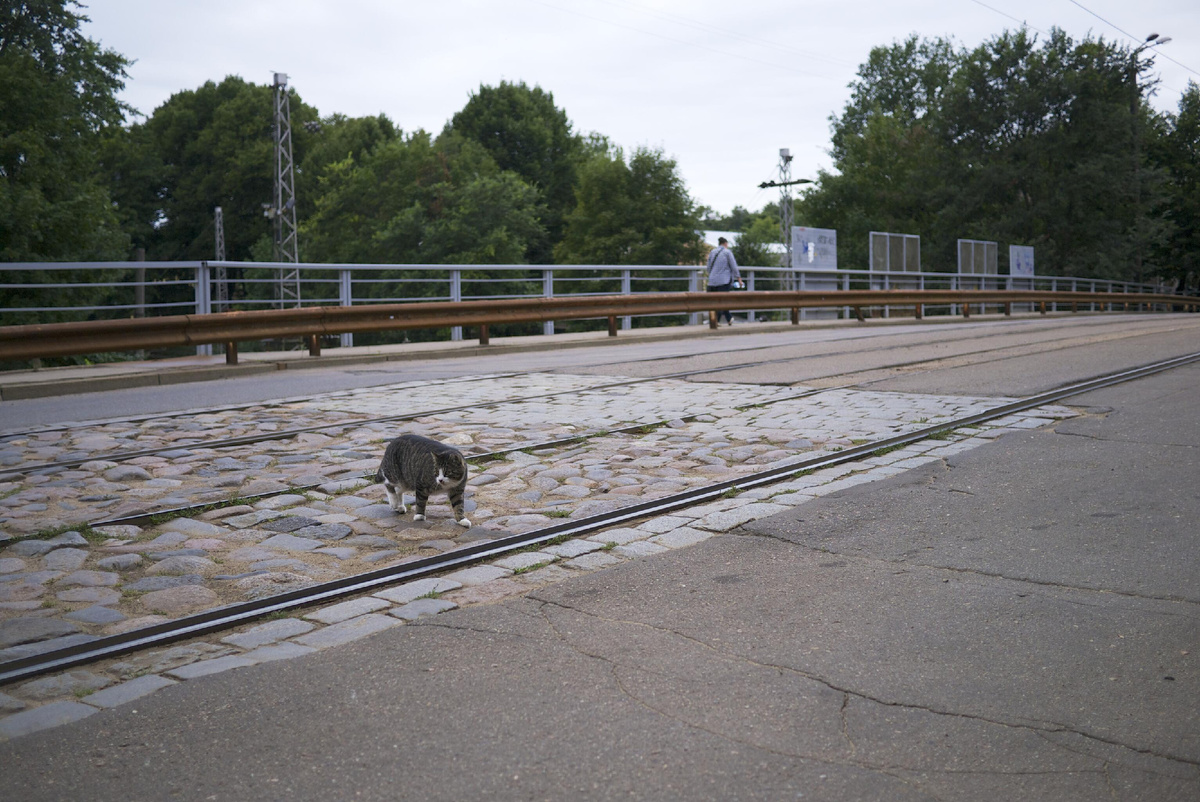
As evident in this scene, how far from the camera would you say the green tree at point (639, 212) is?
66.8 metres

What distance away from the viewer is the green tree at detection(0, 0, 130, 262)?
3428 cm

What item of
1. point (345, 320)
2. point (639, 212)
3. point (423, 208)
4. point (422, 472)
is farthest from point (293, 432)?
point (639, 212)

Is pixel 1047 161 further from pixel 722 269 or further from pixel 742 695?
pixel 742 695

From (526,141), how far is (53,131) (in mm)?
45264

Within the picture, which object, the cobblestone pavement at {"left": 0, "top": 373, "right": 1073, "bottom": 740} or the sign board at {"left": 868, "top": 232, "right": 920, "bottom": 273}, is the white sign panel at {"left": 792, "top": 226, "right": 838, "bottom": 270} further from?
the cobblestone pavement at {"left": 0, "top": 373, "right": 1073, "bottom": 740}

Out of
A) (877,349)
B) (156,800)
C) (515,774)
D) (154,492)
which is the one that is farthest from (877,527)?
(877,349)

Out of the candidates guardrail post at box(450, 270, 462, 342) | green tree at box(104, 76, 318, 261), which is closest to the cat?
guardrail post at box(450, 270, 462, 342)

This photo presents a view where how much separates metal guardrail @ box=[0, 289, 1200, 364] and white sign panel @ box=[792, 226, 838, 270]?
11.0 ft

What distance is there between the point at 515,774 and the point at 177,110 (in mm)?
72849

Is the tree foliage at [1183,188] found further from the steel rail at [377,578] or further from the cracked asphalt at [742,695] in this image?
the cracked asphalt at [742,695]

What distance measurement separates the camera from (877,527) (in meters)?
5.30

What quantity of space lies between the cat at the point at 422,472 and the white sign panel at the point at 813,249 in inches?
910

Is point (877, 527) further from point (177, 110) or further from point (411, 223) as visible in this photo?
point (177, 110)

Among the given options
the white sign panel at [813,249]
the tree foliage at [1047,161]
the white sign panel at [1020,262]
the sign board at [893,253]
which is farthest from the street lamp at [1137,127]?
the white sign panel at [813,249]
